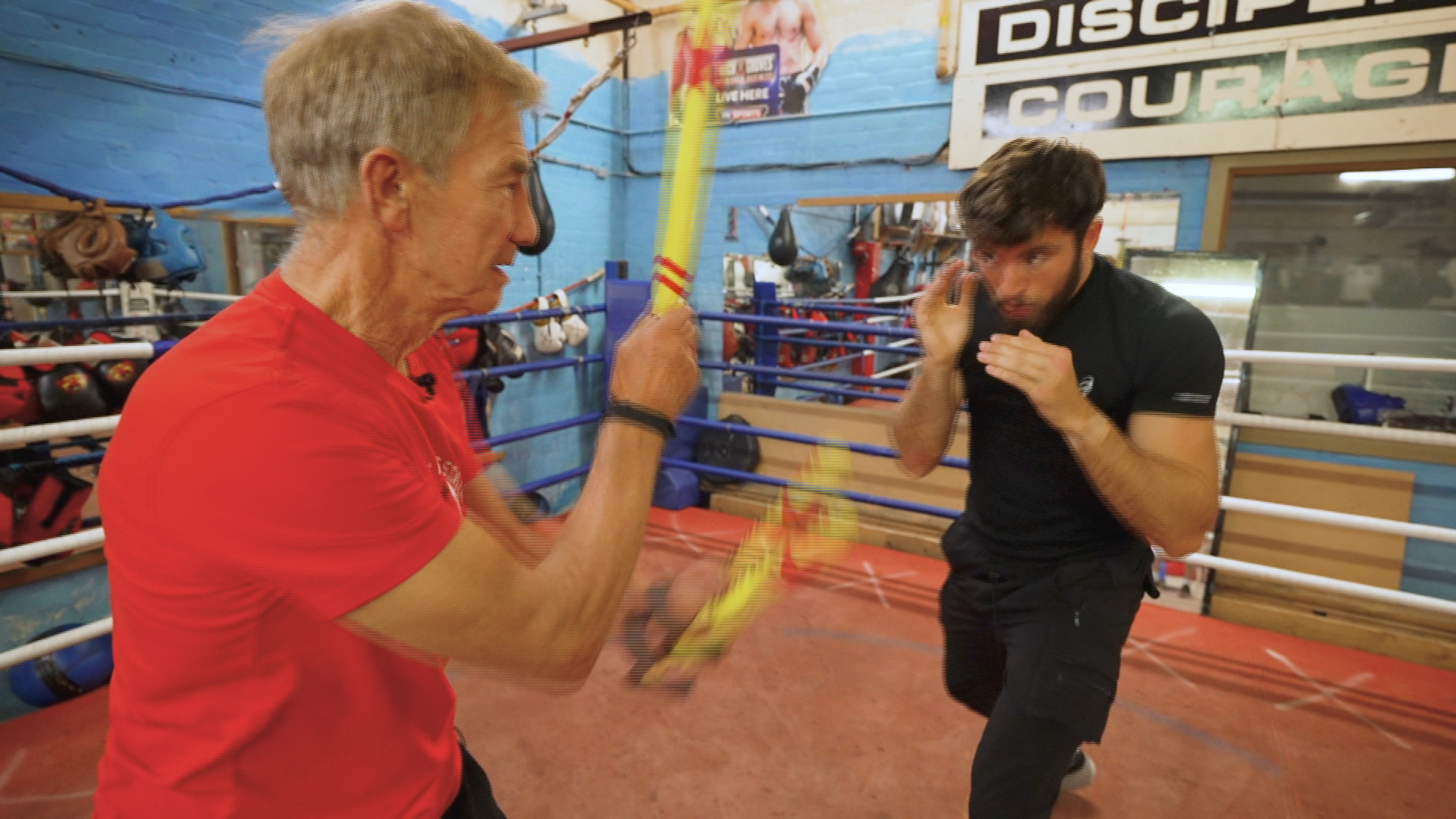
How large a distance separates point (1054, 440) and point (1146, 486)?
0.87ft

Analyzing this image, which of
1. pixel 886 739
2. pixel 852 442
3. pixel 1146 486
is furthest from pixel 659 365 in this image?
pixel 852 442

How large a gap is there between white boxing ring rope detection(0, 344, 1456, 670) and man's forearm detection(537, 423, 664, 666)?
5.37ft

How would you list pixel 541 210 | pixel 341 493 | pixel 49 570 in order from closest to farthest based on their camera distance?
pixel 341 493 < pixel 49 570 < pixel 541 210

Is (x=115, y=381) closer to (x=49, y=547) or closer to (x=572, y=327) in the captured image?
(x=49, y=547)

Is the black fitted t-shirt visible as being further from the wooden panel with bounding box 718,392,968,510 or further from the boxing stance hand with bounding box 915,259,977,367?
the wooden panel with bounding box 718,392,968,510

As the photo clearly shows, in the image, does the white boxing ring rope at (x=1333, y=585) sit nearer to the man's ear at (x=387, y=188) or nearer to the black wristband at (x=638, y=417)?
the black wristband at (x=638, y=417)

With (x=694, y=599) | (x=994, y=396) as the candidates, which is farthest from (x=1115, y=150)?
(x=694, y=599)

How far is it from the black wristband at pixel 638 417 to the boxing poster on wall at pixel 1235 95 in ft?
12.9

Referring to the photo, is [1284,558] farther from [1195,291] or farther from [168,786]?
[168,786]

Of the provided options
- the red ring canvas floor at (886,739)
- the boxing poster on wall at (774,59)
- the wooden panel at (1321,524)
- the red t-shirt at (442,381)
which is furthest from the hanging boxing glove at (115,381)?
the wooden panel at (1321,524)

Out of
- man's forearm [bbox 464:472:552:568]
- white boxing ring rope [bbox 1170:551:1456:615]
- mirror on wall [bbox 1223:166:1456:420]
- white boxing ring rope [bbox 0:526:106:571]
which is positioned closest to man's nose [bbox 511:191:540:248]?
man's forearm [bbox 464:472:552:568]

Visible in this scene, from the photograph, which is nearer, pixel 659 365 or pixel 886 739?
pixel 659 365

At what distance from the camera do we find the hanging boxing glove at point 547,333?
4859 mm

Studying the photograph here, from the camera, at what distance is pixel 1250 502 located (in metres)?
2.79
